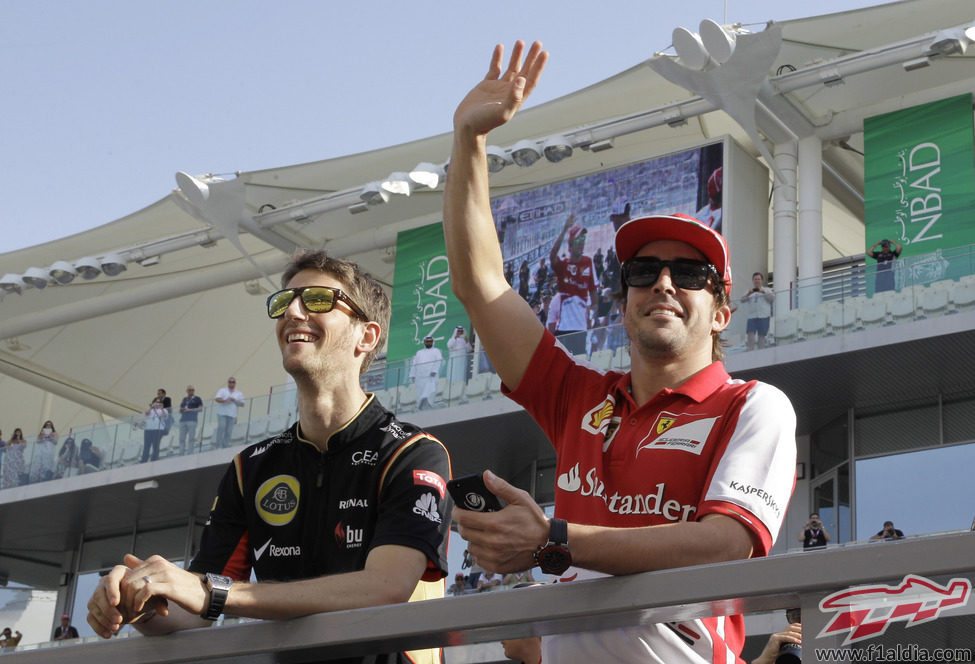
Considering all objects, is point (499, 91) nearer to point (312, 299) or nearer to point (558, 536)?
point (312, 299)

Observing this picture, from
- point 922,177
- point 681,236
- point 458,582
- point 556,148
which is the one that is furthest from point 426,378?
point 681,236

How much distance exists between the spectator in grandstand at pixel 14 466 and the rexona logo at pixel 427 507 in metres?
21.1

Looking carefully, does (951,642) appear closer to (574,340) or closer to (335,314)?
(335,314)

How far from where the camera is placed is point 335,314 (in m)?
3.31

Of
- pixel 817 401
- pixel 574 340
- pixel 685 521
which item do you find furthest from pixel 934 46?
pixel 685 521

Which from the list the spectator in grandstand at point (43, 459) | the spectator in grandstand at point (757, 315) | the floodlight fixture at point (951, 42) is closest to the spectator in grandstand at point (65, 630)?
the spectator in grandstand at point (43, 459)

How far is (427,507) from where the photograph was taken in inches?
114

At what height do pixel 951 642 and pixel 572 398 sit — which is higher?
pixel 572 398

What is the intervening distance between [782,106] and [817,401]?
5526mm

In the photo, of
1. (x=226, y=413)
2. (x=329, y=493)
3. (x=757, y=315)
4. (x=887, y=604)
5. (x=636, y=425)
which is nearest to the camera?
(x=887, y=604)

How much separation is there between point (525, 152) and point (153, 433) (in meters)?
7.60

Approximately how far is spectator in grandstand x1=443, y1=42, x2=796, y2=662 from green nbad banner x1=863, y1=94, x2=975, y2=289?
16.0 metres

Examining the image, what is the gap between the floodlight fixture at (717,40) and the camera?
1834 cm

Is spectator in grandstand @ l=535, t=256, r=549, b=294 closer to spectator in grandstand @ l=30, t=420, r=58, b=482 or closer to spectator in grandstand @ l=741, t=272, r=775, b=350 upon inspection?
spectator in grandstand @ l=741, t=272, r=775, b=350
